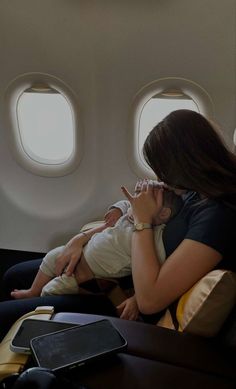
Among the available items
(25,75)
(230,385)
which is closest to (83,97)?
(25,75)

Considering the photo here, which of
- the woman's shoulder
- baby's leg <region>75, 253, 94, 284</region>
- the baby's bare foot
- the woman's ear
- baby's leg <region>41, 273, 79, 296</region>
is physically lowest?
the baby's bare foot

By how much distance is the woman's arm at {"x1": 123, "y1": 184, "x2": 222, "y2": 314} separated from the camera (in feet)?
3.41

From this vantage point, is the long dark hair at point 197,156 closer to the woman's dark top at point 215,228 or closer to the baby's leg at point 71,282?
the woman's dark top at point 215,228

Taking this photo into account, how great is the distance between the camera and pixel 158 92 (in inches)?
70.3

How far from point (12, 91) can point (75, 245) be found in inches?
35.1

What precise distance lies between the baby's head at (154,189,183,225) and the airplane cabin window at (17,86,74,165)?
88cm

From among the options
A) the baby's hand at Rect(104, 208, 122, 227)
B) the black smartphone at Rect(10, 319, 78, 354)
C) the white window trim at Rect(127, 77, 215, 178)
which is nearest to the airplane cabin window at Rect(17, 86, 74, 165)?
the white window trim at Rect(127, 77, 215, 178)

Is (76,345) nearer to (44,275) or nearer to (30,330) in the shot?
(30,330)

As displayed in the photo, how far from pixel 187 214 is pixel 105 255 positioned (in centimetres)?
32

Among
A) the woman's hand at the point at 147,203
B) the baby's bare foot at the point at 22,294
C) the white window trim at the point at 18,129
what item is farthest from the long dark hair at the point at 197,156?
the white window trim at the point at 18,129

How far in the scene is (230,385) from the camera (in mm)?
869

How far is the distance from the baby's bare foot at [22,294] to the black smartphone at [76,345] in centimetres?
57

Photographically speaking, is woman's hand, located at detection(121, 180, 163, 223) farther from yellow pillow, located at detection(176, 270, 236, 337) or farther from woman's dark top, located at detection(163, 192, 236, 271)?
yellow pillow, located at detection(176, 270, 236, 337)

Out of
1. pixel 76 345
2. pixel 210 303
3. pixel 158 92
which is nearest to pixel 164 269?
pixel 210 303
